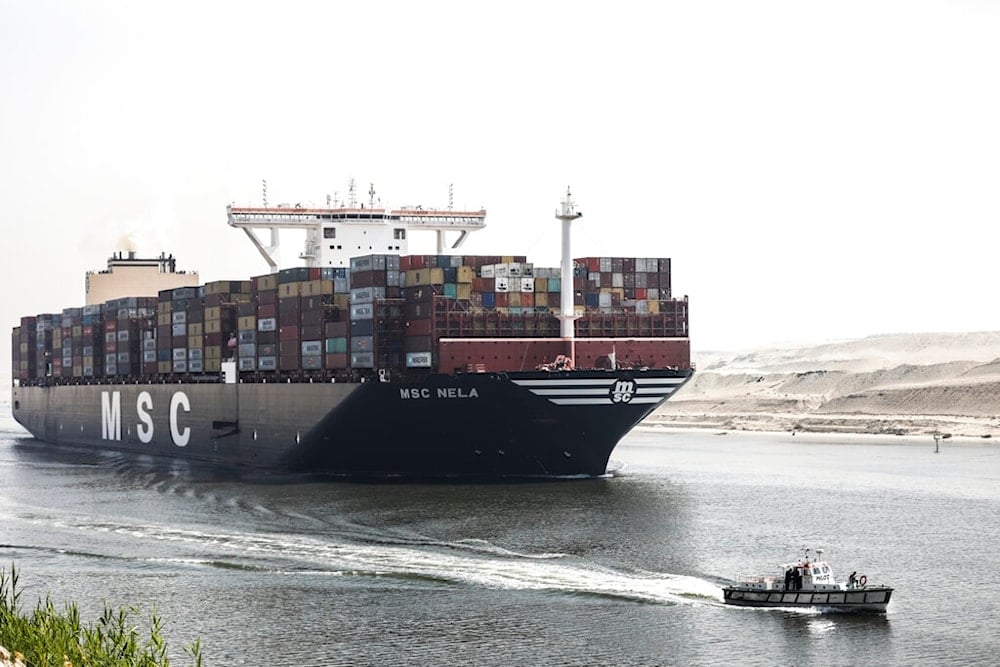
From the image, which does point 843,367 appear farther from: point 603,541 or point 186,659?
point 186,659

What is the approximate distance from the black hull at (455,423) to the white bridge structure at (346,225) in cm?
996

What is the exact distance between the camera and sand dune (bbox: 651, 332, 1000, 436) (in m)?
105

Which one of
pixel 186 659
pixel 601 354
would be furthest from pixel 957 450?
pixel 186 659

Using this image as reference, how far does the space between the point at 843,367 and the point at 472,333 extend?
354 ft

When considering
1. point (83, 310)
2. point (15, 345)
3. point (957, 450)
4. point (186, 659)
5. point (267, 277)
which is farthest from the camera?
point (15, 345)

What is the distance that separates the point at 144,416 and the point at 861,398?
6562 cm

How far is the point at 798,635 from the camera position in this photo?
1251 inches

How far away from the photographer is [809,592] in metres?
34.4

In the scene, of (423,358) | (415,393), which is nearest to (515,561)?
(415,393)

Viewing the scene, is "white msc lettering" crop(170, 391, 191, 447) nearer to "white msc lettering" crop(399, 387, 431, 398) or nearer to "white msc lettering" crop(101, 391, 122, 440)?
"white msc lettering" crop(101, 391, 122, 440)

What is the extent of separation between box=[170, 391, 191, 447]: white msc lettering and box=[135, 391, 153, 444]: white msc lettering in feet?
10.5

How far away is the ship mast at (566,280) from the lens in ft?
186

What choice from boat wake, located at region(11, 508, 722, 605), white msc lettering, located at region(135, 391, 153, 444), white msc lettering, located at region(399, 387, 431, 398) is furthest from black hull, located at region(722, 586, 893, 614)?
white msc lettering, located at region(135, 391, 153, 444)

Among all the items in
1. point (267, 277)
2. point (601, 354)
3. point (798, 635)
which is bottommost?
point (798, 635)
